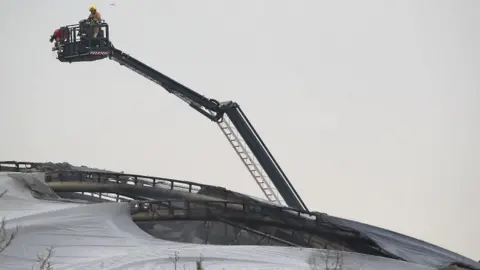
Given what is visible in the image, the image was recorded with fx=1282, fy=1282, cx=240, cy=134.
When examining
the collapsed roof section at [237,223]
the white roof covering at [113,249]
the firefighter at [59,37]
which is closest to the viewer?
the white roof covering at [113,249]

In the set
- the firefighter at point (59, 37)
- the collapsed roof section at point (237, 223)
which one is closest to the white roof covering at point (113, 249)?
the collapsed roof section at point (237, 223)

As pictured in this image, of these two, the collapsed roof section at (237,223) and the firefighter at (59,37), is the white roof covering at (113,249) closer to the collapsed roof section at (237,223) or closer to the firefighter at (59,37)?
the collapsed roof section at (237,223)

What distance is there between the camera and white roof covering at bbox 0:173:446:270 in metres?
33.5

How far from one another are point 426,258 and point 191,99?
18159 millimetres

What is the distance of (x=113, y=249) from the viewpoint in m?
35.4

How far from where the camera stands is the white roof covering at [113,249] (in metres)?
33.5

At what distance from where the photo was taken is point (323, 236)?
4216 centimetres

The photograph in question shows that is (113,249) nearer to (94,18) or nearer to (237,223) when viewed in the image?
(237,223)

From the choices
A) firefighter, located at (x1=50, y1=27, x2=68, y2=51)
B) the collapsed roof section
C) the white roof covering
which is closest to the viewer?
the white roof covering

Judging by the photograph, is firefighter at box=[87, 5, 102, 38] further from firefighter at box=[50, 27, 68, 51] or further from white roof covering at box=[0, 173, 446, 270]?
white roof covering at box=[0, 173, 446, 270]

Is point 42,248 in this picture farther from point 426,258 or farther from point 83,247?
point 426,258

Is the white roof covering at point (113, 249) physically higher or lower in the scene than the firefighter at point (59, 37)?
lower

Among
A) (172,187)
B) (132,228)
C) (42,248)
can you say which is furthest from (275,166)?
(42,248)

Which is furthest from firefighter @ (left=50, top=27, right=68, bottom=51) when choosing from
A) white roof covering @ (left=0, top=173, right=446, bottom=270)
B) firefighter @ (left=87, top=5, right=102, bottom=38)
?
white roof covering @ (left=0, top=173, right=446, bottom=270)
